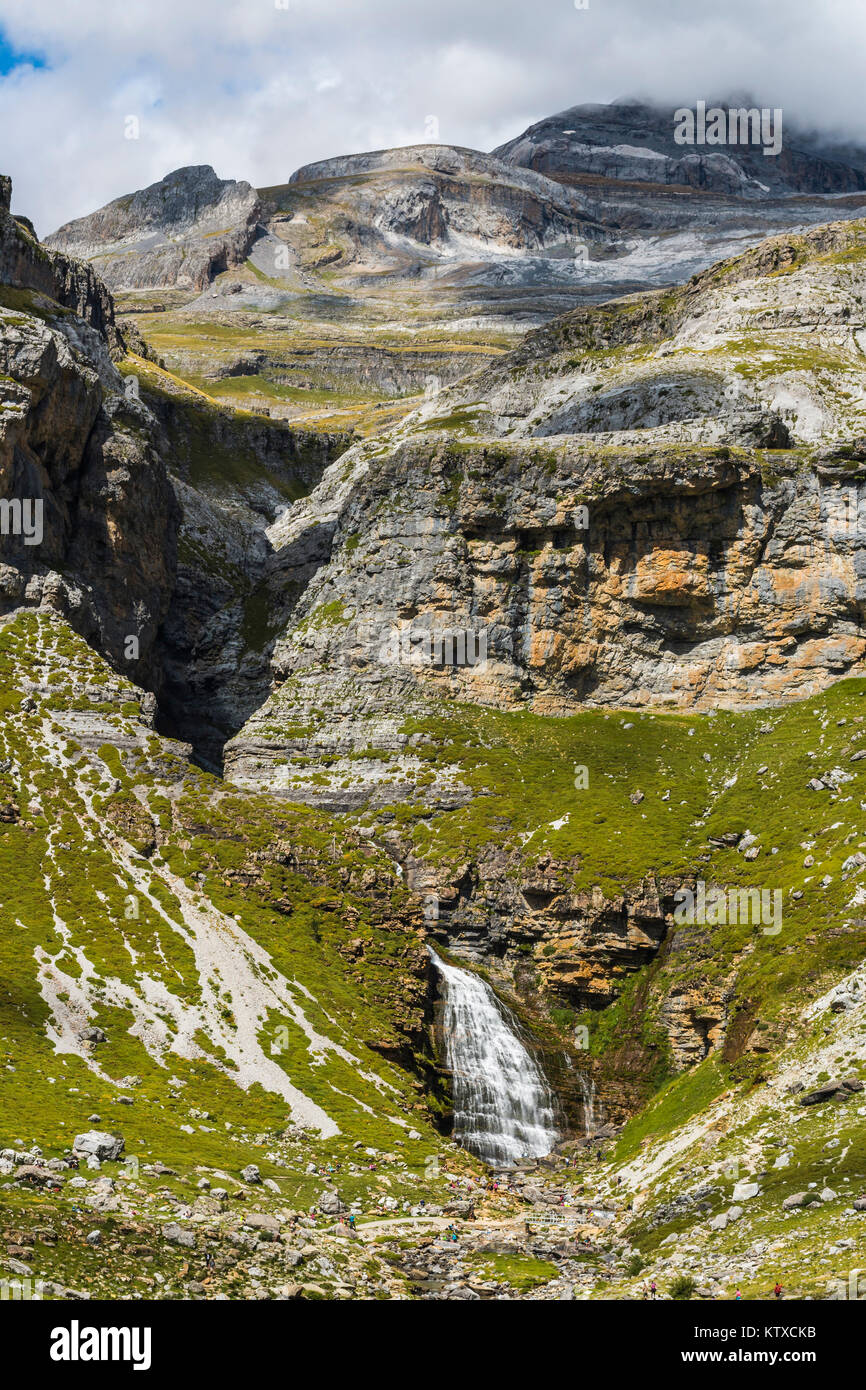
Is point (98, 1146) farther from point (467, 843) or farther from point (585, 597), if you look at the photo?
point (585, 597)

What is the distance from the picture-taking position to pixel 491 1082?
95.1 m

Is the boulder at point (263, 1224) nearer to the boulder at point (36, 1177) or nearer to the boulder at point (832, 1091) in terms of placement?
the boulder at point (36, 1177)

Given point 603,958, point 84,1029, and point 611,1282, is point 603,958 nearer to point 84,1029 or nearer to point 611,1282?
point 84,1029

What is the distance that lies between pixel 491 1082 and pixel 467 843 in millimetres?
23942

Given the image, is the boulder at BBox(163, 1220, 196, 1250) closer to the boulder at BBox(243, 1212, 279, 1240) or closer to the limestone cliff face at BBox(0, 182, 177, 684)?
the boulder at BBox(243, 1212, 279, 1240)

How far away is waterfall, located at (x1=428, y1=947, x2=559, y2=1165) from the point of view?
90.0 m

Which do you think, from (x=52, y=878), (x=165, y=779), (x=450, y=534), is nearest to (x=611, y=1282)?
(x=52, y=878)

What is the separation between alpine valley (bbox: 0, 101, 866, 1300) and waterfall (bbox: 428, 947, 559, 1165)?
28 cm

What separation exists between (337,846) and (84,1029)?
33.6 metres

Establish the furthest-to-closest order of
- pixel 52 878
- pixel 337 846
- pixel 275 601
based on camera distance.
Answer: pixel 275 601 → pixel 337 846 → pixel 52 878

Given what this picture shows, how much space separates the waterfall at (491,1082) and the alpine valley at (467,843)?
0.91 ft

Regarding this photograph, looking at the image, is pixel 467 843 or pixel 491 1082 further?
pixel 467 843

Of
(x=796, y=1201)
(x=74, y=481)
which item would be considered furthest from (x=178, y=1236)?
(x=74, y=481)
